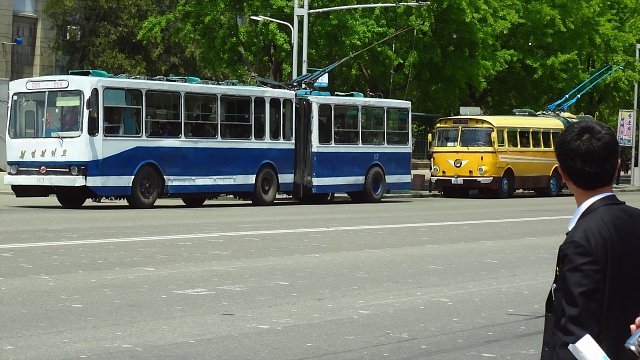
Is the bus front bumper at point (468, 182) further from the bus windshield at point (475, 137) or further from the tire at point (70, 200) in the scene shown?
the tire at point (70, 200)

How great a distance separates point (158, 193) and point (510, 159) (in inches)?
692

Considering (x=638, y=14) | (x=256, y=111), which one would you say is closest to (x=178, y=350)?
(x=256, y=111)

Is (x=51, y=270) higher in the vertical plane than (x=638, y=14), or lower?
lower

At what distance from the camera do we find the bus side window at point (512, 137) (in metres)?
42.0

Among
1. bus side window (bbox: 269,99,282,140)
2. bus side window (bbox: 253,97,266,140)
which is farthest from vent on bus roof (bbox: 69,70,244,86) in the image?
bus side window (bbox: 269,99,282,140)

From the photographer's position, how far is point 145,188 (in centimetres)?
2681

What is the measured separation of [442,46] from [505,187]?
22.9ft

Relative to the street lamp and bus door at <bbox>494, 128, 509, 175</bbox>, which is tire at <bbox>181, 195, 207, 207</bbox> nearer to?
the street lamp

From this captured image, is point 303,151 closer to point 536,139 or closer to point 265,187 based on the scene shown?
point 265,187

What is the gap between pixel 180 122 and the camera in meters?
28.2

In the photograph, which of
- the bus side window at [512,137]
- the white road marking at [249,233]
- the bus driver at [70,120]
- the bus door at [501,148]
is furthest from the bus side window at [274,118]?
the bus side window at [512,137]

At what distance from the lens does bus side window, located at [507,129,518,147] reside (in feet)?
138

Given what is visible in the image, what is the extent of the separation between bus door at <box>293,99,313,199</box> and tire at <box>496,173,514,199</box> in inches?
424

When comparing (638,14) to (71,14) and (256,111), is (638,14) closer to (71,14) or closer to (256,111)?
(71,14)
